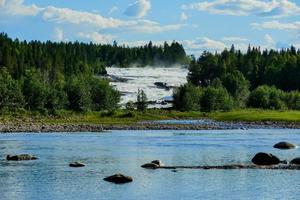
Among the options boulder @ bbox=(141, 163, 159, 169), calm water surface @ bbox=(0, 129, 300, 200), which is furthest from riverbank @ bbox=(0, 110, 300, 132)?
boulder @ bbox=(141, 163, 159, 169)

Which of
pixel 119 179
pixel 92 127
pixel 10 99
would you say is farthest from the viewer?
pixel 10 99

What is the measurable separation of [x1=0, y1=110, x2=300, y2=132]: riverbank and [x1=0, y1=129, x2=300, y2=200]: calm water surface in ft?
149

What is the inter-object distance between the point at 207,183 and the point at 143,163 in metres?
16.0

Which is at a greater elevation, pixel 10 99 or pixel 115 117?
pixel 10 99

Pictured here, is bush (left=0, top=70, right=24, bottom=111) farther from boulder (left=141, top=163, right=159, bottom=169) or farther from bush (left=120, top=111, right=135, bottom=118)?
boulder (left=141, top=163, right=159, bottom=169)

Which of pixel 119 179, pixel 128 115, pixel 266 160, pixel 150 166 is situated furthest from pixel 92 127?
pixel 119 179

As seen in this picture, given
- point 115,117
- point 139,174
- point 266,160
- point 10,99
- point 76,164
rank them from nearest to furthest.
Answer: point 139,174, point 76,164, point 266,160, point 115,117, point 10,99

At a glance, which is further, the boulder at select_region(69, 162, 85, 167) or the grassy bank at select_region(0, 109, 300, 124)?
the grassy bank at select_region(0, 109, 300, 124)

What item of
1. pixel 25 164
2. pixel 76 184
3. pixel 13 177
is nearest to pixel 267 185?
pixel 76 184

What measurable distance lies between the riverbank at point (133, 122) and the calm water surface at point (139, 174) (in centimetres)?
4548

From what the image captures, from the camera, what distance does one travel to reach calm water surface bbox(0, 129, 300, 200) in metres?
51.8

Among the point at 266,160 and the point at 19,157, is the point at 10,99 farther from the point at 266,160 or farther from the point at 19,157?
the point at 266,160

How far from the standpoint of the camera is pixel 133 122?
549 feet

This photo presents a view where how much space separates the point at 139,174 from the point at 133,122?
10474cm
